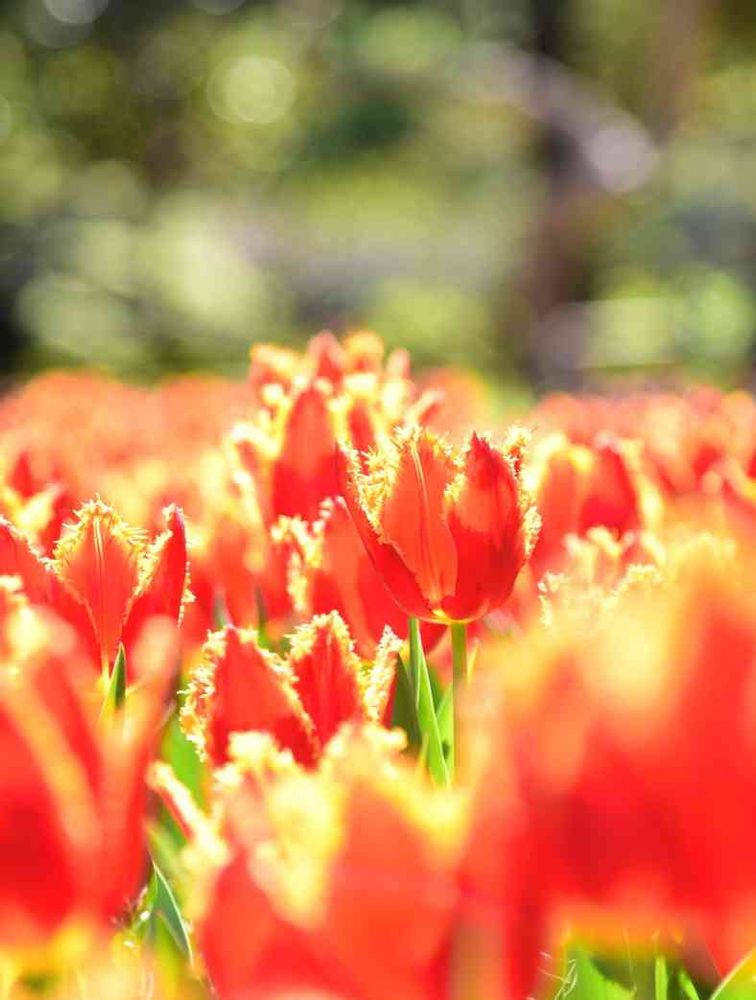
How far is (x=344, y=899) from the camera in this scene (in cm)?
48

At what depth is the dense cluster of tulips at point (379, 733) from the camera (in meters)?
0.48

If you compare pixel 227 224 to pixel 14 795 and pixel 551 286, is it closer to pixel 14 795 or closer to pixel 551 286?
pixel 551 286

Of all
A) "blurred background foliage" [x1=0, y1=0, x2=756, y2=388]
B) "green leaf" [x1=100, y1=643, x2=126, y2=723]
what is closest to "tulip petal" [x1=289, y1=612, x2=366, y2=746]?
"green leaf" [x1=100, y1=643, x2=126, y2=723]

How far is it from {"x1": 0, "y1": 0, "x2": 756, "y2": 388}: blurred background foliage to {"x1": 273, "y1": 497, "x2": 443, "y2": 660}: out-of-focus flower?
12535mm

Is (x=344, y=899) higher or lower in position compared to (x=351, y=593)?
lower

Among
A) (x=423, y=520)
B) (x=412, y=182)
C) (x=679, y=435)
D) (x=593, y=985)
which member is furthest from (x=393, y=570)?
(x=412, y=182)

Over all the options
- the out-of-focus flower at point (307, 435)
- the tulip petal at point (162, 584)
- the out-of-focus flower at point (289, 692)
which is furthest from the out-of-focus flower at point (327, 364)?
the out-of-focus flower at point (289, 692)

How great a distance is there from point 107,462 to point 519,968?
139 cm

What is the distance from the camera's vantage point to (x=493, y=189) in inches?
820

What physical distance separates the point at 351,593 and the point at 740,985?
41cm

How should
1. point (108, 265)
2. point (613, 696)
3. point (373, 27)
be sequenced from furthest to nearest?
point (108, 265), point (373, 27), point (613, 696)

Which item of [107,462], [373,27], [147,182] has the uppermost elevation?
[147,182]

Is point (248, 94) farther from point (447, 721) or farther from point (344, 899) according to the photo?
point (344, 899)

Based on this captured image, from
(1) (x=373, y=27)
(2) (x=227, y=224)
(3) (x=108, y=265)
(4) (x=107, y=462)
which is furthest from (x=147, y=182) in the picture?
(4) (x=107, y=462)
